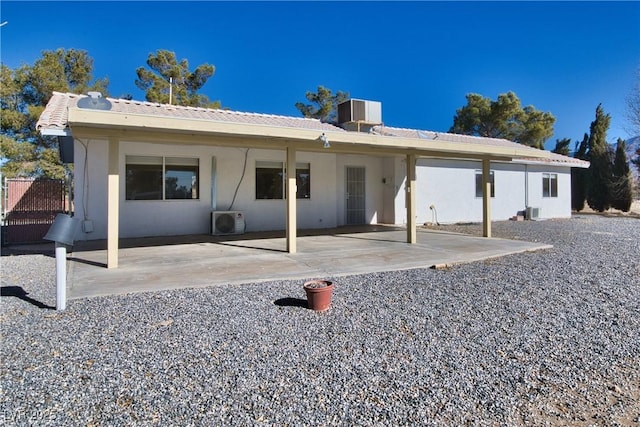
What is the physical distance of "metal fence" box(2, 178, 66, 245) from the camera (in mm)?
10219

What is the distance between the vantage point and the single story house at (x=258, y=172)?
6586mm

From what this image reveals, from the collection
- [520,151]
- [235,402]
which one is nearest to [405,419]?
[235,402]

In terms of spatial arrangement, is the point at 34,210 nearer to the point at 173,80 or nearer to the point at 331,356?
the point at 331,356

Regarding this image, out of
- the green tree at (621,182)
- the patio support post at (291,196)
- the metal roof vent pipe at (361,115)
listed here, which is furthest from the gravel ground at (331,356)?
the green tree at (621,182)

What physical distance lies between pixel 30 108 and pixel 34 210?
8.91 metres

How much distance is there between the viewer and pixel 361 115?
13.9 m

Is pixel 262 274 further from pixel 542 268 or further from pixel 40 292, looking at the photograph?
pixel 542 268

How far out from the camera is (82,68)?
2012 cm

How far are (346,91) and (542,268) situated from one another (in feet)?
74.8

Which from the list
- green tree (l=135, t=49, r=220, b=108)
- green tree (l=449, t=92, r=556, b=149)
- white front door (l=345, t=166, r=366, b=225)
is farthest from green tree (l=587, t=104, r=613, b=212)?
green tree (l=135, t=49, r=220, b=108)

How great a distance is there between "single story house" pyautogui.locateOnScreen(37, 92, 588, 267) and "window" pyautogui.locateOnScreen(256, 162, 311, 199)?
0.11 feet

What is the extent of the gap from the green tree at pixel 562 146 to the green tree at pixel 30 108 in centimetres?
3104

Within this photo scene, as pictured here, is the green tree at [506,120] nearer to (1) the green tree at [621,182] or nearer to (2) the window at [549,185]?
(1) the green tree at [621,182]

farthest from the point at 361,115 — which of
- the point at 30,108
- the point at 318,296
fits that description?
the point at 30,108
